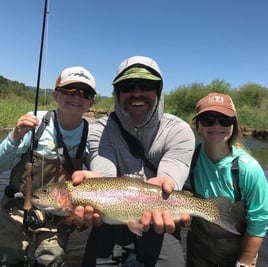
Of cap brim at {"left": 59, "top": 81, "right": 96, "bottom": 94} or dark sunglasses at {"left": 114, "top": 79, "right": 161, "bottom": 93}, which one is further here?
cap brim at {"left": 59, "top": 81, "right": 96, "bottom": 94}

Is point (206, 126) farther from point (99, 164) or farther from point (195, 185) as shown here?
point (99, 164)

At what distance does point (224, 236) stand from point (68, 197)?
1.70 metres

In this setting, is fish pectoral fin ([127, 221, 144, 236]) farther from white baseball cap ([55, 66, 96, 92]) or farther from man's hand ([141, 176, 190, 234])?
white baseball cap ([55, 66, 96, 92])

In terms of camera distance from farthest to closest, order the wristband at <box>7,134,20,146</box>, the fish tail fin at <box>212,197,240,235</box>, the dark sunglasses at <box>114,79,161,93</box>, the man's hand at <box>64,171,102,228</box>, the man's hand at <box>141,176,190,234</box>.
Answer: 1. the wristband at <box>7,134,20,146</box>
2. the dark sunglasses at <box>114,79,161,93</box>
3. the fish tail fin at <box>212,197,240,235</box>
4. the man's hand at <box>64,171,102,228</box>
5. the man's hand at <box>141,176,190,234</box>

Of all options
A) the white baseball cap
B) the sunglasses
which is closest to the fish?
the sunglasses

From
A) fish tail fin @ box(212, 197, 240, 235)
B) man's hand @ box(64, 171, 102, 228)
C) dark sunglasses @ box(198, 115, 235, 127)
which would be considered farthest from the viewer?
dark sunglasses @ box(198, 115, 235, 127)

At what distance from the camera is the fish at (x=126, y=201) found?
9.20ft

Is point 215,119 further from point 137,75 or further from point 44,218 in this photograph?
point 44,218

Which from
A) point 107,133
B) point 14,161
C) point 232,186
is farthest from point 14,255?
point 232,186

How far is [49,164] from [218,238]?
2.06 m

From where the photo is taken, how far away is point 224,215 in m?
2.98

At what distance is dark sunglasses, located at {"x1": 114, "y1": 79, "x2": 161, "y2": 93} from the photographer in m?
3.09

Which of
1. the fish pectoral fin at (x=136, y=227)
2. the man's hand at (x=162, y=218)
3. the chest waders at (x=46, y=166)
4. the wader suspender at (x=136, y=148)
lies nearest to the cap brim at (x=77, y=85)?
the chest waders at (x=46, y=166)

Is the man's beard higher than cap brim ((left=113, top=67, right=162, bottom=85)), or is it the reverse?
cap brim ((left=113, top=67, right=162, bottom=85))
